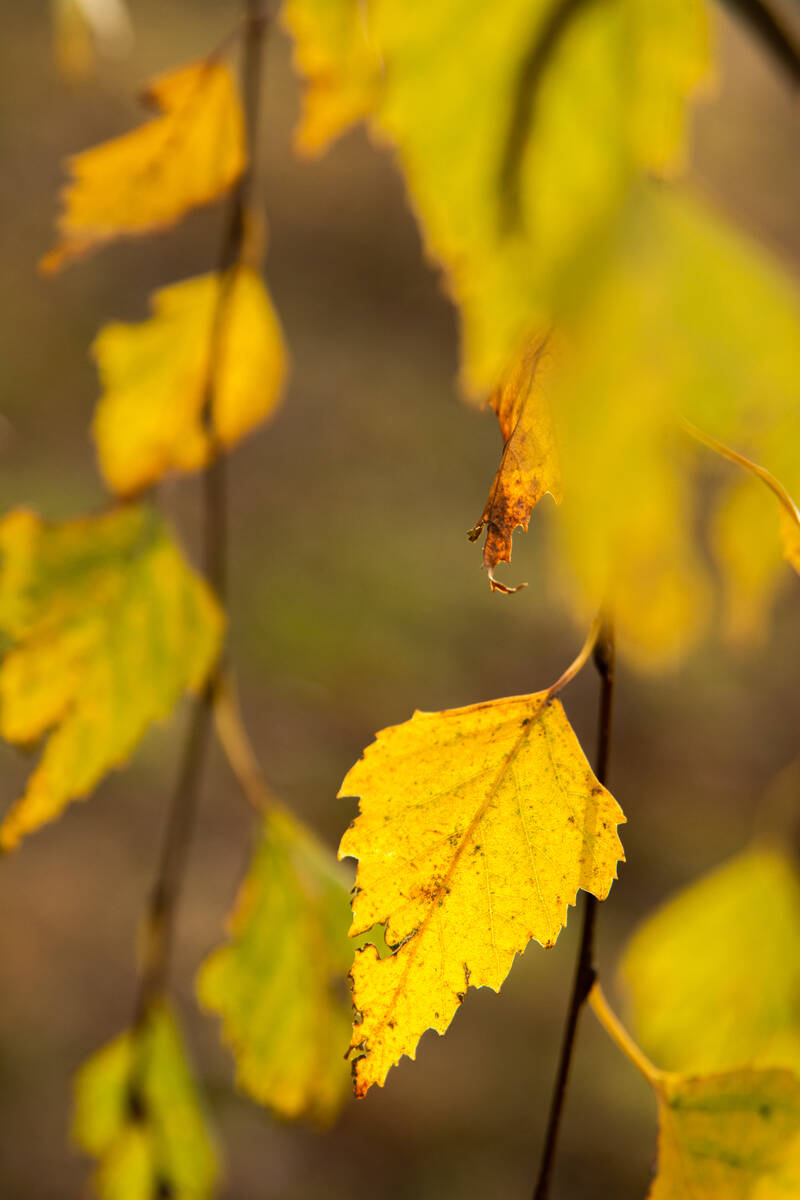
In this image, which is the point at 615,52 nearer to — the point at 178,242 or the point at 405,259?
the point at 178,242

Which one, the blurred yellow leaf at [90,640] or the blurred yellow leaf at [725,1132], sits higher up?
the blurred yellow leaf at [90,640]

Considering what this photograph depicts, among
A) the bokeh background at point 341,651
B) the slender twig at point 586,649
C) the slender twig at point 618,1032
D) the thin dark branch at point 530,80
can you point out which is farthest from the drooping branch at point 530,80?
the bokeh background at point 341,651

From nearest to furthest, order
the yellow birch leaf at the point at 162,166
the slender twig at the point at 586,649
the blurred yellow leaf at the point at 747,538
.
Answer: the slender twig at the point at 586,649 < the yellow birch leaf at the point at 162,166 < the blurred yellow leaf at the point at 747,538

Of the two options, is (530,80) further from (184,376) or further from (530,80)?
(184,376)

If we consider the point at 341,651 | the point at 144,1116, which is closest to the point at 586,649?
the point at 144,1116

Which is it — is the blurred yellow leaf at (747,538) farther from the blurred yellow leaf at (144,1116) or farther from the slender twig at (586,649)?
the blurred yellow leaf at (144,1116)

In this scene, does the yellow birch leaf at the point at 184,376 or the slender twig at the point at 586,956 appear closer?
the slender twig at the point at 586,956

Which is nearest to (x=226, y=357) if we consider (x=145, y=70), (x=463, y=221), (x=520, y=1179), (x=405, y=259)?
(x=463, y=221)
